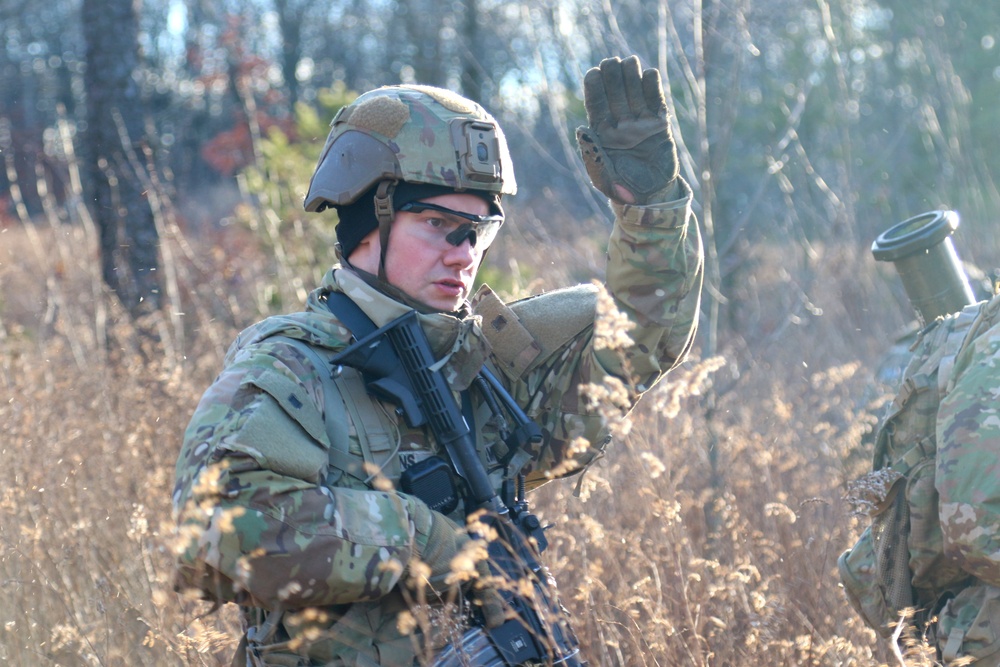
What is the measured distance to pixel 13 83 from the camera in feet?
79.6

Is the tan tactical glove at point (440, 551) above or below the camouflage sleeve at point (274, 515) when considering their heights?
below

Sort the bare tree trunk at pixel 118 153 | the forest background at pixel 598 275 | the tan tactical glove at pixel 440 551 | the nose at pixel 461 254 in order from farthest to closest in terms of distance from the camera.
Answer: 1. the bare tree trunk at pixel 118 153
2. the forest background at pixel 598 275
3. the nose at pixel 461 254
4. the tan tactical glove at pixel 440 551

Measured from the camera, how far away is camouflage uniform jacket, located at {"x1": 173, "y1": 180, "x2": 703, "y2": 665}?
6.60ft

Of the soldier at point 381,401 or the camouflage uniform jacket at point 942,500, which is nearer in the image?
the soldier at point 381,401

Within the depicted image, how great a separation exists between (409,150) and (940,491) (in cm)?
154

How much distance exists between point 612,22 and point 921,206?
9648 mm

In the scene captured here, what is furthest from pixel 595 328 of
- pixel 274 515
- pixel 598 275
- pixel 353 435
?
pixel 598 275

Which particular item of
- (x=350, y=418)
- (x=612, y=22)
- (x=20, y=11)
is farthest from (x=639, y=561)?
(x=20, y=11)

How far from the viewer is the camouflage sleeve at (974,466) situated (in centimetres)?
237

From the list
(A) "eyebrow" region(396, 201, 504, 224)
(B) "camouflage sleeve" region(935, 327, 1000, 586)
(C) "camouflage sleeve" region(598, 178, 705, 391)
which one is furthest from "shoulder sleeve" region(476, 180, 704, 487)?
(B) "camouflage sleeve" region(935, 327, 1000, 586)

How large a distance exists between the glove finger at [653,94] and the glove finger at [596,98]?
0.31 ft

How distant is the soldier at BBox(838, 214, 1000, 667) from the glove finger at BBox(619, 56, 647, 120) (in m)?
1.00

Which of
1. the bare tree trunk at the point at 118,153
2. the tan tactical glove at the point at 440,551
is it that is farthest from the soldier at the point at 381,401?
the bare tree trunk at the point at 118,153

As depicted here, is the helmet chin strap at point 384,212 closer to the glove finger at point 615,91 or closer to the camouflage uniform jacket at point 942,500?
the glove finger at point 615,91
